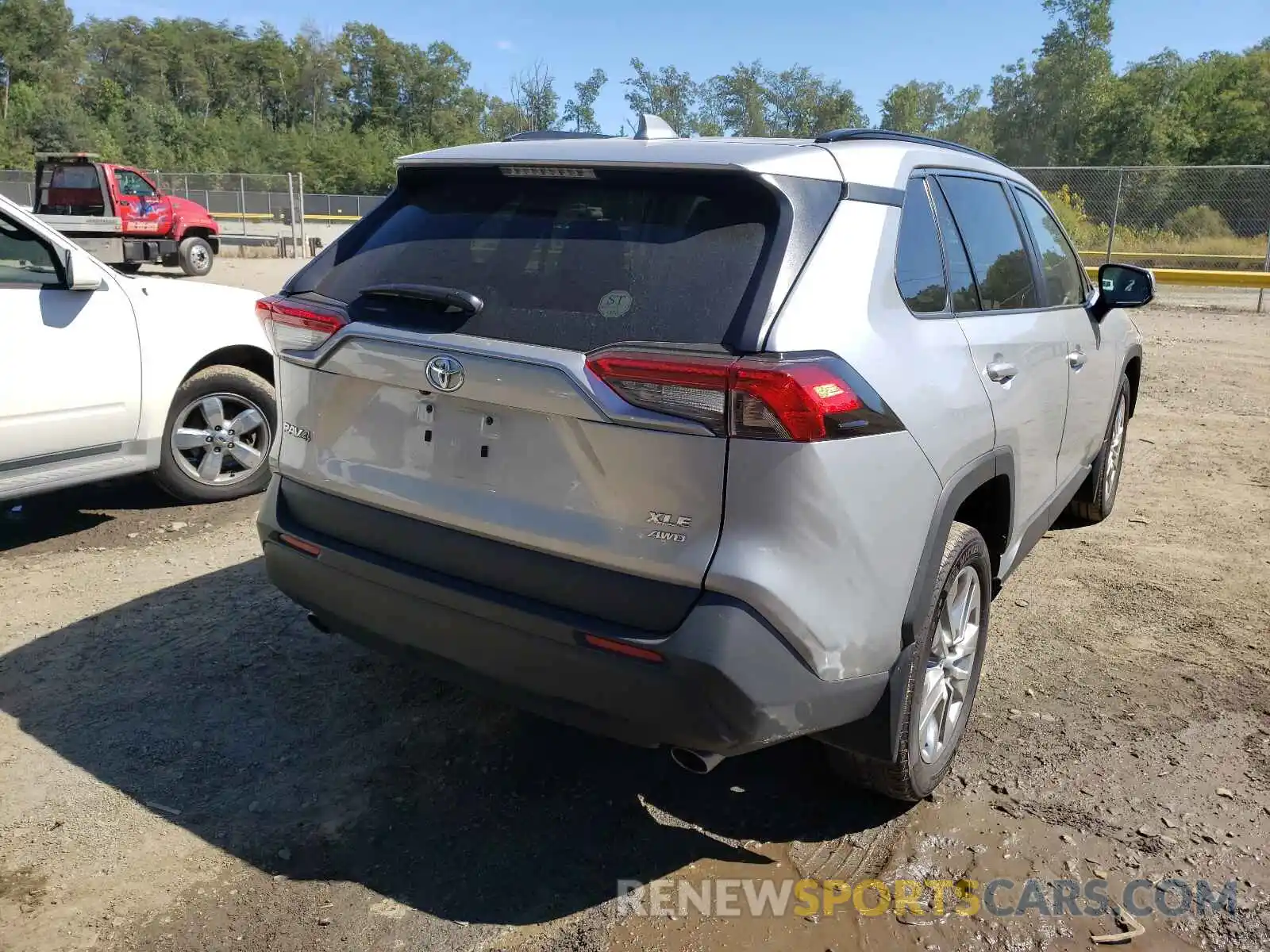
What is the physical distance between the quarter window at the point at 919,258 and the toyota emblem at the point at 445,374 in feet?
3.79

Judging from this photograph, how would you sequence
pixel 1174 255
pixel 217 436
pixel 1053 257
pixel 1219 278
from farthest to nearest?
1. pixel 1174 255
2. pixel 1219 278
3. pixel 217 436
4. pixel 1053 257

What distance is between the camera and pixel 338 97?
110m

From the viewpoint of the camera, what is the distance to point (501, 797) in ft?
9.84

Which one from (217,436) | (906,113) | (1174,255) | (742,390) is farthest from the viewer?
(906,113)

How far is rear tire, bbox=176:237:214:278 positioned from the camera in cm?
2081

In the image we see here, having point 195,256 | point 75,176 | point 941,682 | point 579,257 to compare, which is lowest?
point 941,682

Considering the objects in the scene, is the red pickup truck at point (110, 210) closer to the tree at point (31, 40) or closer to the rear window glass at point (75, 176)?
the rear window glass at point (75, 176)

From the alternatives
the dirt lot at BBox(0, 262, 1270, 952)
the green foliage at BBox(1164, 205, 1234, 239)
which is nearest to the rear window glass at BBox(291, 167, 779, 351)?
the dirt lot at BBox(0, 262, 1270, 952)

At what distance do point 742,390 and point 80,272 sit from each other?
394 centimetres

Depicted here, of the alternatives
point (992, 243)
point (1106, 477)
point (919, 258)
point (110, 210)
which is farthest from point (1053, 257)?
point (110, 210)

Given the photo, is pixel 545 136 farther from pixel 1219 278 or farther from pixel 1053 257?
pixel 1219 278

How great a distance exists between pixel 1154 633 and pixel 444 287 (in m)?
3.30

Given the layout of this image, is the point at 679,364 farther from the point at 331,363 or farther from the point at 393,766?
the point at 393,766

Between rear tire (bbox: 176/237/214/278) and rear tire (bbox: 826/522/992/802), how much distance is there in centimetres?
2099
